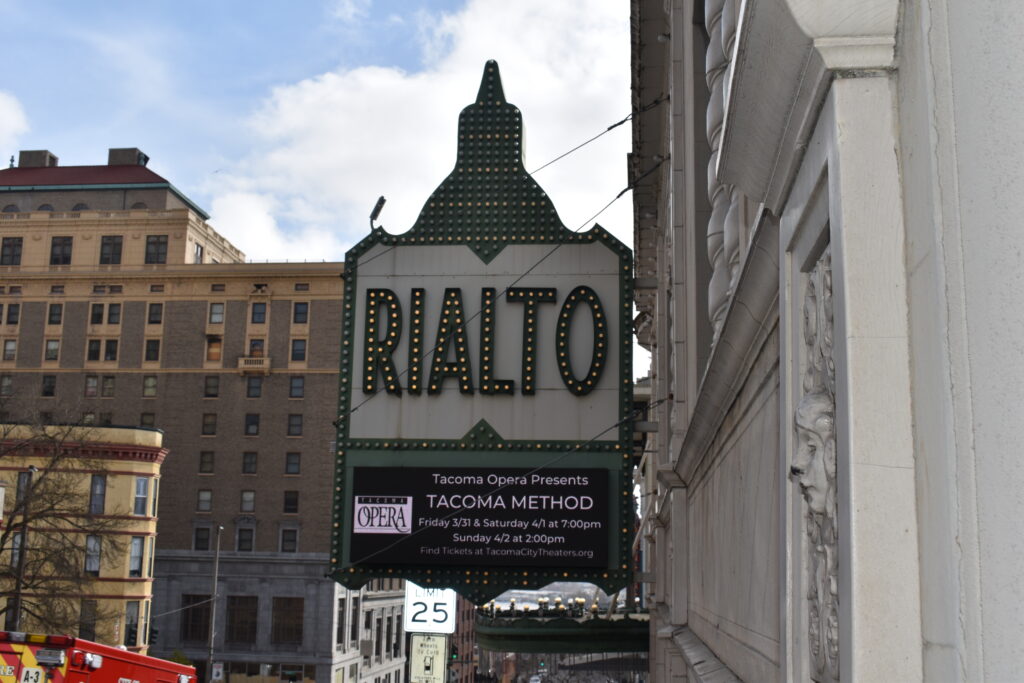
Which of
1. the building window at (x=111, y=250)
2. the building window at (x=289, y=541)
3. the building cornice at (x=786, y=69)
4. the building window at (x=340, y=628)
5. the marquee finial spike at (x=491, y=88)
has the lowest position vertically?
the building window at (x=340, y=628)

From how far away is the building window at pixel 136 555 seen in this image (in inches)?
2316

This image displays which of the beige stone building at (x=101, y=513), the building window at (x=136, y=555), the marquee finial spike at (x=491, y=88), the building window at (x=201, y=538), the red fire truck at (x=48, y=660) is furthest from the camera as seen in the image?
the building window at (x=201, y=538)

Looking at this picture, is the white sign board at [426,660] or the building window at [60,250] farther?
the building window at [60,250]

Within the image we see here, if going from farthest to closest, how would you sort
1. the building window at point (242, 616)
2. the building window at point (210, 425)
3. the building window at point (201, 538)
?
the building window at point (210, 425)
the building window at point (201, 538)
the building window at point (242, 616)

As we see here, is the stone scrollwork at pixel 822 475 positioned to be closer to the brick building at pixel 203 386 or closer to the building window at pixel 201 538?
the brick building at pixel 203 386

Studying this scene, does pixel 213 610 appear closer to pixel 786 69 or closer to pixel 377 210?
pixel 377 210

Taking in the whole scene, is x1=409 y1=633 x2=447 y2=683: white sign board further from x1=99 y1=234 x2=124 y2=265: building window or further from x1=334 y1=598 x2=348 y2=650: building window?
x1=99 y1=234 x2=124 y2=265: building window

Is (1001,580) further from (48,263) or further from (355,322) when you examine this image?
(48,263)

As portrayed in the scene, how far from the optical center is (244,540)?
241 ft

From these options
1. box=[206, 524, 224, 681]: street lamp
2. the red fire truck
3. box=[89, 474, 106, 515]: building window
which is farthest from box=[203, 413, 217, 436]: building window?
the red fire truck

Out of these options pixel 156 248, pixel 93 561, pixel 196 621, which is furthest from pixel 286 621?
pixel 156 248

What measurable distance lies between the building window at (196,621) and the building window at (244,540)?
3.40 meters

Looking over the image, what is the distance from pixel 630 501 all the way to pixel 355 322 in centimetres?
391

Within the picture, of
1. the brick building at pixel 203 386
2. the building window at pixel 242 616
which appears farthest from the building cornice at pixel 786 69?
the building window at pixel 242 616
